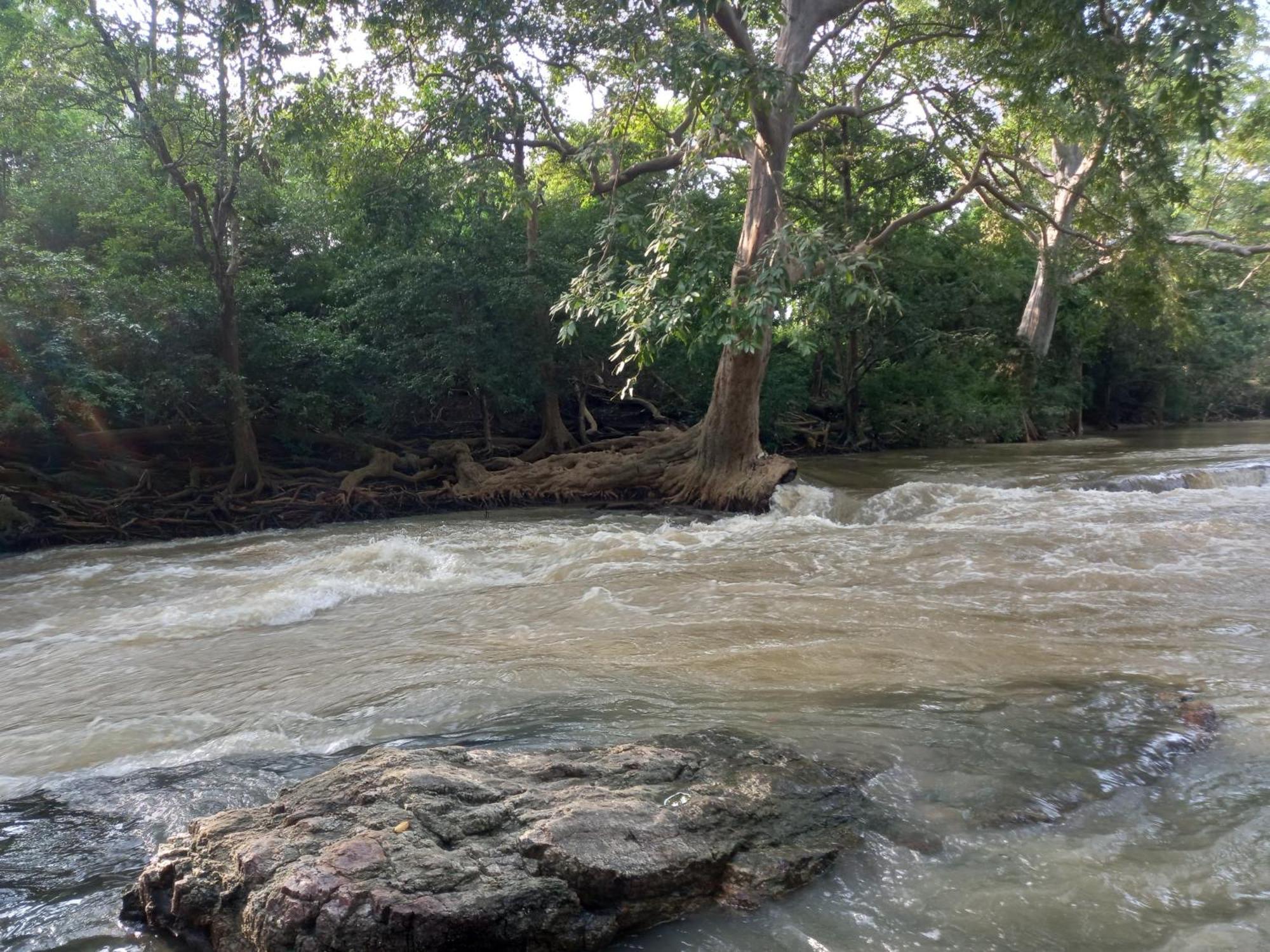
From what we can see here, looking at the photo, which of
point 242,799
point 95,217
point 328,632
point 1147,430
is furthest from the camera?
point 1147,430

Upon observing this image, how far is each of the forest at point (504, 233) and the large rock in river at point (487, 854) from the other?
588cm

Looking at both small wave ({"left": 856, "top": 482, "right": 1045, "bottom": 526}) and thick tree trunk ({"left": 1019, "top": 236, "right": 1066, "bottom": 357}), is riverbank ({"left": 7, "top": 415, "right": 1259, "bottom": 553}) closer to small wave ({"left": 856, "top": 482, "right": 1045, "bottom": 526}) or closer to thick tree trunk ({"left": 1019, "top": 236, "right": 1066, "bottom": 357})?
small wave ({"left": 856, "top": 482, "right": 1045, "bottom": 526})

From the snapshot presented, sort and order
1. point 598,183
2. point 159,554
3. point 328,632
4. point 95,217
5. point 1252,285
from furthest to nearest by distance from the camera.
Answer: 1. point 1252,285
2. point 95,217
3. point 598,183
4. point 159,554
5. point 328,632

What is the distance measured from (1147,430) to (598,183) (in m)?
21.1

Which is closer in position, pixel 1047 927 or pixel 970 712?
pixel 1047 927

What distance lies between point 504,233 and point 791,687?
1226cm

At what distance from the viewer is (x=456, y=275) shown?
49.7ft

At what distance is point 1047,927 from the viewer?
101 inches

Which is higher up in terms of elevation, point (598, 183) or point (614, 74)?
point (614, 74)

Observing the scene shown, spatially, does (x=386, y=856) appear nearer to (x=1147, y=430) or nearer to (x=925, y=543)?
(x=925, y=543)

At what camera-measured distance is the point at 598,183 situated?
42.6 ft

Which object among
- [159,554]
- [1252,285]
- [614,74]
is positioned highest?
[614,74]

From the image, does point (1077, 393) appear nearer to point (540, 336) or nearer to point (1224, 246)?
point (1224, 246)

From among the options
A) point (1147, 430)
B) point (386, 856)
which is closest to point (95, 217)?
point (386, 856)
